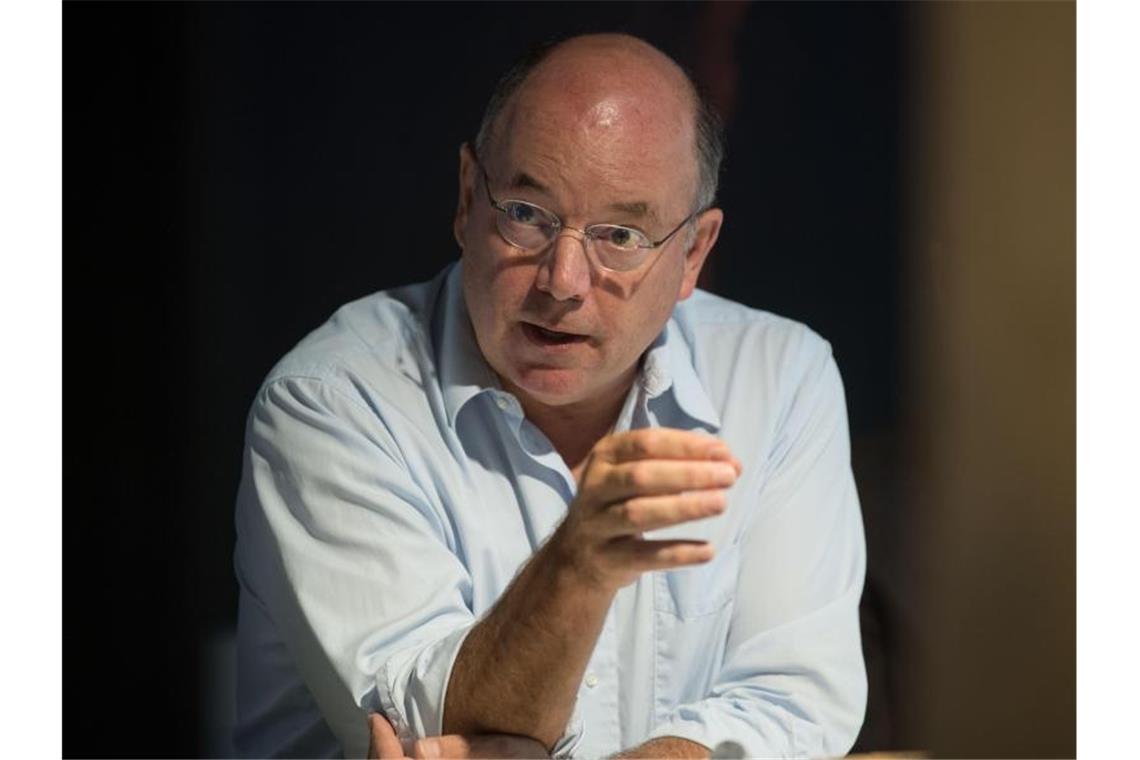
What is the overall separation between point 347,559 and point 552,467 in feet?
0.93

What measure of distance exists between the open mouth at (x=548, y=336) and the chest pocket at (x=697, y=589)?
0.33m

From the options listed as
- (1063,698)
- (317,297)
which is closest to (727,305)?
(317,297)

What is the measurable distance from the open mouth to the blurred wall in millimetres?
506

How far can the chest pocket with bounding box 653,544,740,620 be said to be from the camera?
2.12 m

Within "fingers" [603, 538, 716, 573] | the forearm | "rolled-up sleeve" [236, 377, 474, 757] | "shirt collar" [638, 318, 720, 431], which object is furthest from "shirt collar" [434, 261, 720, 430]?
"fingers" [603, 538, 716, 573]

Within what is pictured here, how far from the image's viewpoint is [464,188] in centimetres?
211

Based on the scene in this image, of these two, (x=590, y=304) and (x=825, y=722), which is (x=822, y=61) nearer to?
(x=590, y=304)

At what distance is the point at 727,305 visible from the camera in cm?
219

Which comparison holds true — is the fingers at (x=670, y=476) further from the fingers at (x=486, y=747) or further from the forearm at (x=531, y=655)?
the fingers at (x=486, y=747)

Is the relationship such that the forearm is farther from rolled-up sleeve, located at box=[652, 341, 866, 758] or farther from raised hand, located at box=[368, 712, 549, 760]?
rolled-up sleeve, located at box=[652, 341, 866, 758]

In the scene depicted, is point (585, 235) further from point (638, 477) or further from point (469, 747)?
point (469, 747)

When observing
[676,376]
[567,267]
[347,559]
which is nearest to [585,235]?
[567,267]

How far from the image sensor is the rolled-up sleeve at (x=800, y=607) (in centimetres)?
212
